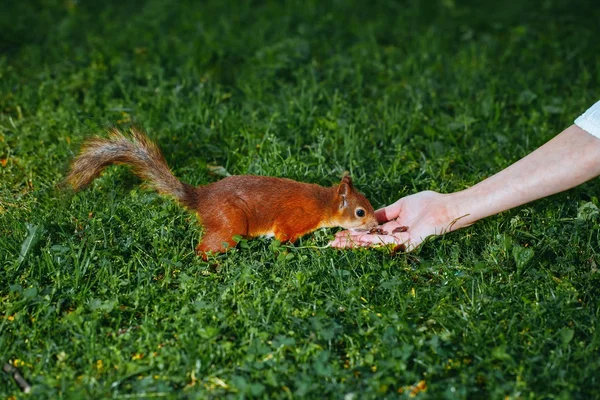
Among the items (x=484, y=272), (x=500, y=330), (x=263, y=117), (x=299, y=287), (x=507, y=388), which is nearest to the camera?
(x=507, y=388)

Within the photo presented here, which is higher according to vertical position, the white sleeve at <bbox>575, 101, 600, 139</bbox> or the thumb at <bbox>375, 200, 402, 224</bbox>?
the white sleeve at <bbox>575, 101, 600, 139</bbox>

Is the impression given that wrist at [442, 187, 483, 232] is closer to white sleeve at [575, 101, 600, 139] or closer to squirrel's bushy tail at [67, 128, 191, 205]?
white sleeve at [575, 101, 600, 139]

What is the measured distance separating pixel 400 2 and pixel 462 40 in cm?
108

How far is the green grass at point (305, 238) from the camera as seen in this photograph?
2.70 m

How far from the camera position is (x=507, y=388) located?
2.57m

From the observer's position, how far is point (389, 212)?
383 centimetres

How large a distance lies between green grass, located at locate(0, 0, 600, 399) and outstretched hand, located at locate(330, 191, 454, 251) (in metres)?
0.08

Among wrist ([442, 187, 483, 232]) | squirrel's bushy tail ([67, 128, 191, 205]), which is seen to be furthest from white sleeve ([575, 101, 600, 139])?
squirrel's bushy tail ([67, 128, 191, 205])

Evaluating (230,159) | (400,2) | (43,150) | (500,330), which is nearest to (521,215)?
(500,330)

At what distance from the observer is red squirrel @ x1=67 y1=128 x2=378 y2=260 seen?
345 cm

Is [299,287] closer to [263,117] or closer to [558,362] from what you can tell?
[558,362]

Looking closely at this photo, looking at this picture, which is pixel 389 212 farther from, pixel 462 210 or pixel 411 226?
pixel 462 210

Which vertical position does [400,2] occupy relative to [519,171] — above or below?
below

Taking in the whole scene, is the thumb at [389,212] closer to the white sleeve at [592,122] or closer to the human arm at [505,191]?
the human arm at [505,191]
